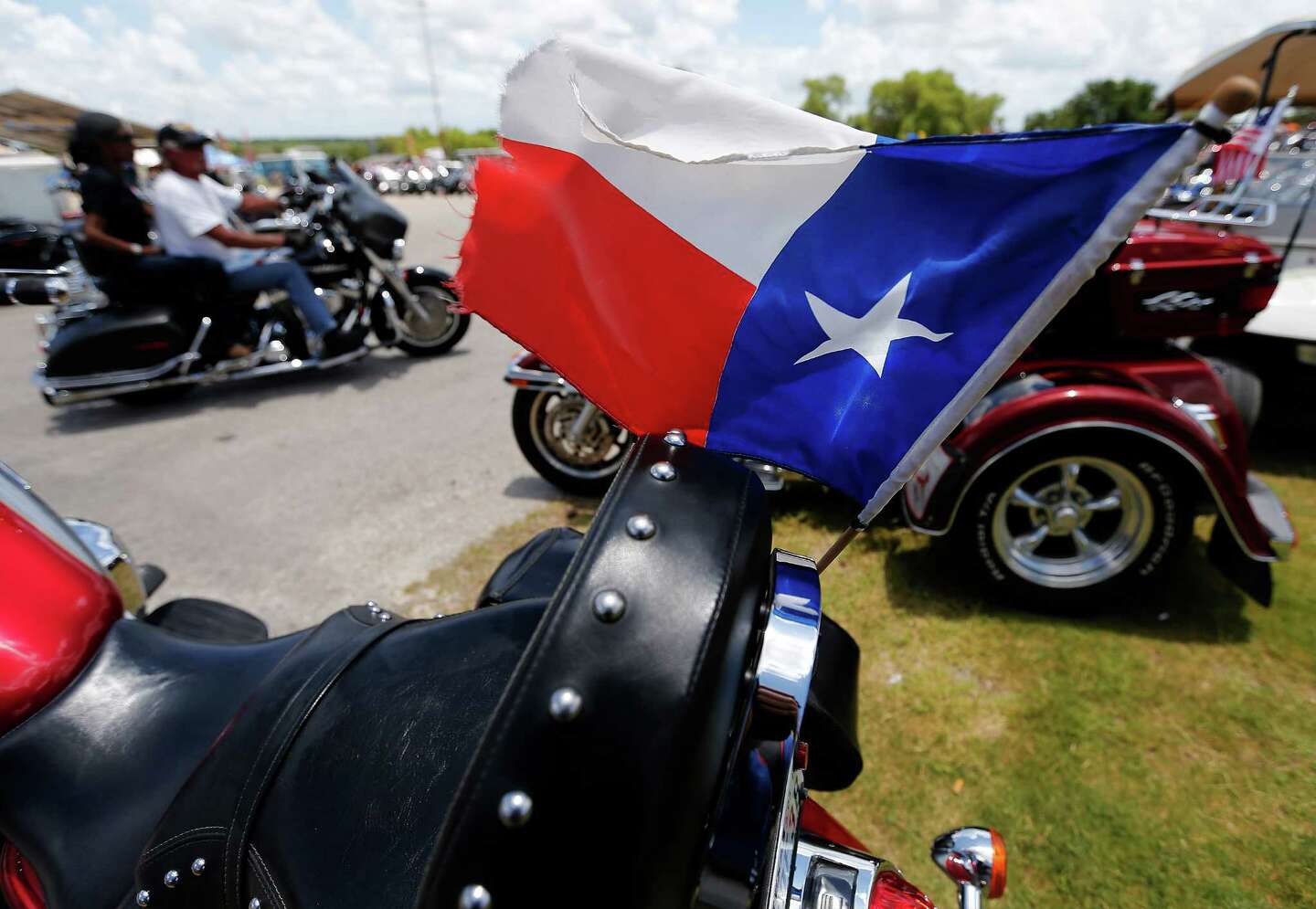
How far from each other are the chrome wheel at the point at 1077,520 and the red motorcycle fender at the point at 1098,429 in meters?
0.15

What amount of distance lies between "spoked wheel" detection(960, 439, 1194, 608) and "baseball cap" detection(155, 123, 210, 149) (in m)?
5.47

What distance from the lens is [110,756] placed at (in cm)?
111

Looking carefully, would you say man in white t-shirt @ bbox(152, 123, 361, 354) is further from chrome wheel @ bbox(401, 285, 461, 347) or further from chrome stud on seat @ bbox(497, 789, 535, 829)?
chrome stud on seat @ bbox(497, 789, 535, 829)

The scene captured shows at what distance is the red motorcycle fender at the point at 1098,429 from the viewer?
2348 millimetres

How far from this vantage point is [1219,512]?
2.37 m

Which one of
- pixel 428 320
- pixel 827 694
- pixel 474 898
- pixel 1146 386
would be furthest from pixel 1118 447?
pixel 428 320

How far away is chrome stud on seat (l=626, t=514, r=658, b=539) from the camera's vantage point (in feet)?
2.00

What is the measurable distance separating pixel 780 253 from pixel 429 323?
5650mm

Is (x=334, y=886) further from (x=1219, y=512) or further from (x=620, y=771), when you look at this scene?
(x=1219, y=512)

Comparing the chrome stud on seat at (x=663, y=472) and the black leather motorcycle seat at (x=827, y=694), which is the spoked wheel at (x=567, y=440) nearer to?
the black leather motorcycle seat at (x=827, y=694)

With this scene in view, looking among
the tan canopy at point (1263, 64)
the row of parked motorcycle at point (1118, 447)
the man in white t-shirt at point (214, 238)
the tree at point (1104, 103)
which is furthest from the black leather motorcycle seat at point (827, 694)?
the tree at point (1104, 103)

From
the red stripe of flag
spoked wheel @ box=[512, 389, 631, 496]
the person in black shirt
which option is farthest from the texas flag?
the person in black shirt

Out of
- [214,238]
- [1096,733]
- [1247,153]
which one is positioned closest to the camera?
[1096,733]

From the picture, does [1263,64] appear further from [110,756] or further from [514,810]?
[110,756]
